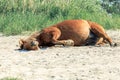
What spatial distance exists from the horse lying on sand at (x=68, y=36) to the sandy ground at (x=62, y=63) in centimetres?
22

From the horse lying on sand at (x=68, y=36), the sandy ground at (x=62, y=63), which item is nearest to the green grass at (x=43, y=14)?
the horse lying on sand at (x=68, y=36)

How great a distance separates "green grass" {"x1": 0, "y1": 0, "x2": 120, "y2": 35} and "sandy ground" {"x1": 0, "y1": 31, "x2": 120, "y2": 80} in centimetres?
395

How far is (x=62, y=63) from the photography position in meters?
9.02

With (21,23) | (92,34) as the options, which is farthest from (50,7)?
(92,34)

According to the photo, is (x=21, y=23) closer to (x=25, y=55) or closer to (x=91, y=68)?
(x=25, y=55)

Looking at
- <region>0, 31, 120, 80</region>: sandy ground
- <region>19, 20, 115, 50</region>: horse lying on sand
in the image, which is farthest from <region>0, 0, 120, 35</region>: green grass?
<region>0, 31, 120, 80</region>: sandy ground

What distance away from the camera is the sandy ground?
779cm

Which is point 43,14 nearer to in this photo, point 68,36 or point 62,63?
point 68,36

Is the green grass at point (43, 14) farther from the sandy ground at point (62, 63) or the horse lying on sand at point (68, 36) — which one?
the sandy ground at point (62, 63)

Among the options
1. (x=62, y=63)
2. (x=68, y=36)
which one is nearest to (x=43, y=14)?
(x=68, y=36)

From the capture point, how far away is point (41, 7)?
59.7 ft

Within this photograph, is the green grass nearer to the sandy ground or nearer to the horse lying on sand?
the horse lying on sand

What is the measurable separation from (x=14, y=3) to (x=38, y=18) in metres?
2.32

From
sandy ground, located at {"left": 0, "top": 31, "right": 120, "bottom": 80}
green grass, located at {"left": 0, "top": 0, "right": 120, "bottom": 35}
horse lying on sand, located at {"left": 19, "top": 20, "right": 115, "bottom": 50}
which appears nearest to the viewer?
sandy ground, located at {"left": 0, "top": 31, "right": 120, "bottom": 80}
